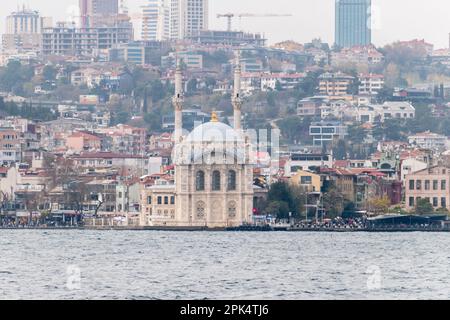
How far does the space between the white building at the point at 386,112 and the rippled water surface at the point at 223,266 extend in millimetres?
44820

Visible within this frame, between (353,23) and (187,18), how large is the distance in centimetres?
1891

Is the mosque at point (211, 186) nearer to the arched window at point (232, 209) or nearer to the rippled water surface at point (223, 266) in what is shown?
the arched window at point (232, 209)

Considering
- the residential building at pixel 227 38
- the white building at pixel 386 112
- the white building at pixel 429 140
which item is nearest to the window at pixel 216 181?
the white building at pixel 429 140

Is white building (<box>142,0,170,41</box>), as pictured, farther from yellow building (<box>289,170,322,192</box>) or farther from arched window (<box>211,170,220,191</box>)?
arched window (<box>211,170,220,191</box>)

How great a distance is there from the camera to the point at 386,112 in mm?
108125

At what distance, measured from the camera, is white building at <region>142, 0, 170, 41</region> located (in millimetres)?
142750

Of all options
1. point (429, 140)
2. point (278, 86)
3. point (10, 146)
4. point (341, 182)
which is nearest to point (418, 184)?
point (341, 182)

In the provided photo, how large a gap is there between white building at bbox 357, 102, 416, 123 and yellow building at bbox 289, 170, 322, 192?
111 ft

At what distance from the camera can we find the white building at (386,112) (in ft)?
351

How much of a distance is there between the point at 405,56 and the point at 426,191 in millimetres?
58233

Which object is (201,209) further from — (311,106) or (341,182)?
(311,106)

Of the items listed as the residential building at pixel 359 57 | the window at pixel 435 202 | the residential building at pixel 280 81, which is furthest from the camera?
the residential building at pixel 359 57
